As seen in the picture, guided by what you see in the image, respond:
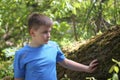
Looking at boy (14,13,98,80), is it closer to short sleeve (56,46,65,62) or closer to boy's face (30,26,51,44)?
boy's face (30,26,51,44)

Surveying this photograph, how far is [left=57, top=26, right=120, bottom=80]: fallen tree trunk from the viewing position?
363 centimetres

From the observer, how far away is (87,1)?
23.5 ft

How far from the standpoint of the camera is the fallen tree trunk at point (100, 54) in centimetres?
363

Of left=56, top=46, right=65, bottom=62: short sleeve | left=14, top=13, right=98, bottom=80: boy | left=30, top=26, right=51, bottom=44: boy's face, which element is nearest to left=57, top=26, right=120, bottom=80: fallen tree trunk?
left=56, top=46, right=65, bottom=62: short sleeve

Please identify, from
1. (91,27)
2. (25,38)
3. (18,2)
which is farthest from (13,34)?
(91,27)

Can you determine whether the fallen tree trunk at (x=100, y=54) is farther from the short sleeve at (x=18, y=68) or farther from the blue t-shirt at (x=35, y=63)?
the short sleeve at (x=18, y=68)

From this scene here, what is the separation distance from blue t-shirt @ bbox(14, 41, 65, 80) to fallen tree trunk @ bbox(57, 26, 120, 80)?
0.88 m

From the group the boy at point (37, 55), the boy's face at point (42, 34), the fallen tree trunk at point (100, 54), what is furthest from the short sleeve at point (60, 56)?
the fallen tree trunk at point (100, 54)

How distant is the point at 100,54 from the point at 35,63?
1.11m

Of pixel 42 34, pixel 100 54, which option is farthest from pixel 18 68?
pixel 100 54

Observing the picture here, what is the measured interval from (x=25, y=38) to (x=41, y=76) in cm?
499

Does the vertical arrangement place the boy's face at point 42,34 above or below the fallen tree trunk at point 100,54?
above

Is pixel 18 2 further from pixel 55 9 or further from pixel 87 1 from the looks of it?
pixel 87 1

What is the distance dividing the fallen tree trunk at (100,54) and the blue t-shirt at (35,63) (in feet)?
2.90
